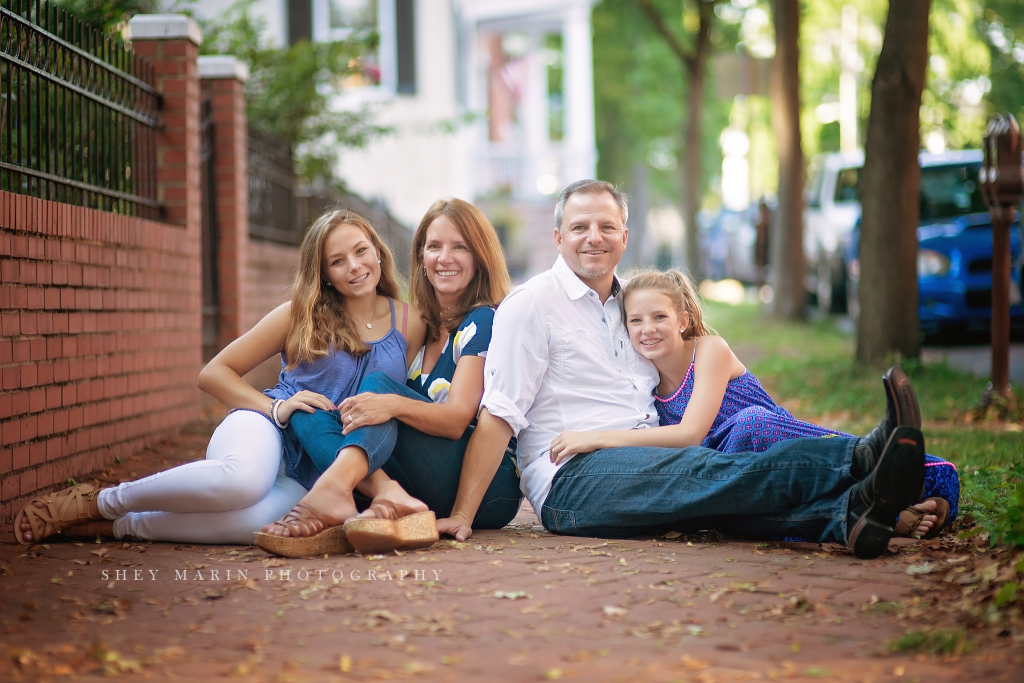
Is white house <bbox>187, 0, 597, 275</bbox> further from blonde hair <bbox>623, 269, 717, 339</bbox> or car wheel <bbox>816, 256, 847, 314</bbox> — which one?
blonde hair <bbox>623, 269, 717, 339</bbox>

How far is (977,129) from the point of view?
29.7 meters

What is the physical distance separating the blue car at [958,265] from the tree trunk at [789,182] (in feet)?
9.51

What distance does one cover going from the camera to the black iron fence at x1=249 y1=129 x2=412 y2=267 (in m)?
8.81

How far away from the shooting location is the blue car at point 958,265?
10641 mm

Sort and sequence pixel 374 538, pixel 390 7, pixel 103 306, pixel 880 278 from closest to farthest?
pixel 374 538 → pixel 103 306 → pixel 880 278 → pixel 390 7

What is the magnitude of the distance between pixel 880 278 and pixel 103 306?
6.35 m

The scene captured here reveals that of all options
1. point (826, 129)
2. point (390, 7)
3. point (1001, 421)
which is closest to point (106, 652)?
point (1001, 421)

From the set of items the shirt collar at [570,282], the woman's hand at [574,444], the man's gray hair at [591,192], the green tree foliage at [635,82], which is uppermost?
the green tree foliage at [635,82]

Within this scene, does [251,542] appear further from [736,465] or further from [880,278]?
[880,278]

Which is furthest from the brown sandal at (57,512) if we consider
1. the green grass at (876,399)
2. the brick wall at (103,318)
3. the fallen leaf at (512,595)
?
the green grass at (876,399)

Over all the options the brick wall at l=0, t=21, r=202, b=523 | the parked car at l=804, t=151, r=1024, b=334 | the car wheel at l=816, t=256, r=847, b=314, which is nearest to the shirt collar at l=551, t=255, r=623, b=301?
the brick wall at l=0, t=21, r=202, b=523

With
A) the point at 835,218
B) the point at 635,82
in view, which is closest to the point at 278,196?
the point at 835,218

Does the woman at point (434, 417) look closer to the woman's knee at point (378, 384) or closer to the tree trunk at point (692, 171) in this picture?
the woman's knee at point (378, 384)

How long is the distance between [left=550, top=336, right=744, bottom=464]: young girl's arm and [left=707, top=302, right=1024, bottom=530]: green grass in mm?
427
